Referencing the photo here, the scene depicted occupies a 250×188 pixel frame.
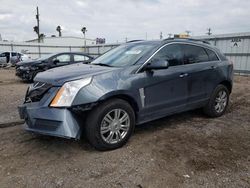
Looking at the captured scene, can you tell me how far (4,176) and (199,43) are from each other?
412 cm

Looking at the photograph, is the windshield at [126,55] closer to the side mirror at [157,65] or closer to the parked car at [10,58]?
the side mirror at [157,65]

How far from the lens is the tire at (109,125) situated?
135 inches

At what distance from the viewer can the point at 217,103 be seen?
5.33 metres

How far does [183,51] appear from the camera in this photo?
4.66 m

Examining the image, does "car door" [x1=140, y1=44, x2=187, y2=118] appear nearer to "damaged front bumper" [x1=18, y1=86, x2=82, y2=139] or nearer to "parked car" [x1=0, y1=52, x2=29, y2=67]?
"damaged front bumper" [x1=18, y1=86, x2=82, y2=139]

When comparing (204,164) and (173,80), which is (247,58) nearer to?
(173,80)

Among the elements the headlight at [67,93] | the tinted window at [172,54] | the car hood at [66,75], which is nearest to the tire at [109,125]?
the headlight at [67,93]

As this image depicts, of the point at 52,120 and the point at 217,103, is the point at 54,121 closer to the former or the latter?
the point at 52,120

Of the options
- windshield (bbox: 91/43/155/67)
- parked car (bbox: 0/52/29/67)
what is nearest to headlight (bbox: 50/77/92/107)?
windshield (bbox: 91/43/155/67)

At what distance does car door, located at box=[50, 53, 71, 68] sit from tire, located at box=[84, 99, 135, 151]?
26.8 ft

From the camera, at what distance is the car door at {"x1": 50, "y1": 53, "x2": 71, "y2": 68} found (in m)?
11.2

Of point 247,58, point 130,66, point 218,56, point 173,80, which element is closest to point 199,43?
point 218,56

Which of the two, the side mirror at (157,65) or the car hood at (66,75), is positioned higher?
the side mirror at (157,65)

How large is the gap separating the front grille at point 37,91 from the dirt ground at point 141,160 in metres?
0.76
